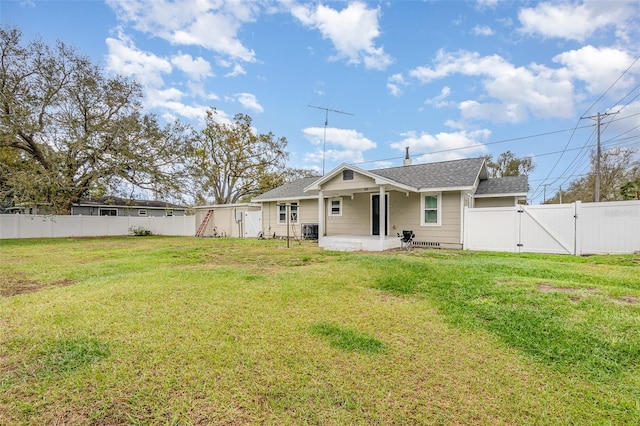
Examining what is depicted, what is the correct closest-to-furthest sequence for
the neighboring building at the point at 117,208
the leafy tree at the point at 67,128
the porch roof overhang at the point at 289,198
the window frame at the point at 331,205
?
the window frame at the point at 331,205 → the porch roof overhang at the point at 289,198 → the leafy tree at the point at 67,128 → the neighboring building at the point at 117,208

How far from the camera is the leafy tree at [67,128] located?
594 inches

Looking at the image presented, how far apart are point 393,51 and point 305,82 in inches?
195

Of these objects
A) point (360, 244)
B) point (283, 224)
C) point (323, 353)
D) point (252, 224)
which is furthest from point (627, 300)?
point (252, 224)

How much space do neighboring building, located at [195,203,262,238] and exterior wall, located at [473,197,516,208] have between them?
11.7 meters

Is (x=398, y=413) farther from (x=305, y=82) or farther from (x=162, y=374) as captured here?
(x=305, y=82)

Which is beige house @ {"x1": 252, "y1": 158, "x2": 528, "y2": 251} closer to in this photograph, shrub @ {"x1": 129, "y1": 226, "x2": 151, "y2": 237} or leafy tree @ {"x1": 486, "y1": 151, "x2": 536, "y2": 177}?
shrub @ {"x1": 129, "y1": 226, "x2": 151, "y2": 237}

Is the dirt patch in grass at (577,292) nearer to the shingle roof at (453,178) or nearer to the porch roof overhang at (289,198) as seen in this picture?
the shingle roof at (453,178)

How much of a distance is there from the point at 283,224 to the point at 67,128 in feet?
43.6

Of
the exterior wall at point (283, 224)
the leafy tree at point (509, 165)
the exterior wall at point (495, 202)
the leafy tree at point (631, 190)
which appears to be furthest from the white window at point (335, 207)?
the leafy tree at point (509, 165)

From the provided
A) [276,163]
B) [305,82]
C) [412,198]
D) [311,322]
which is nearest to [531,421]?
[311,322]

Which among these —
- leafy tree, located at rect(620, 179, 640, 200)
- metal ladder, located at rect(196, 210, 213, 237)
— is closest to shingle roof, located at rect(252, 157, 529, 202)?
leafy tree, located at rect(620, 179, 640, 200)

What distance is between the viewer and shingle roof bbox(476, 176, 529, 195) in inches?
471

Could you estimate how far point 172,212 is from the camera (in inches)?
1330

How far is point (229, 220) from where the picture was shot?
2019 cm
